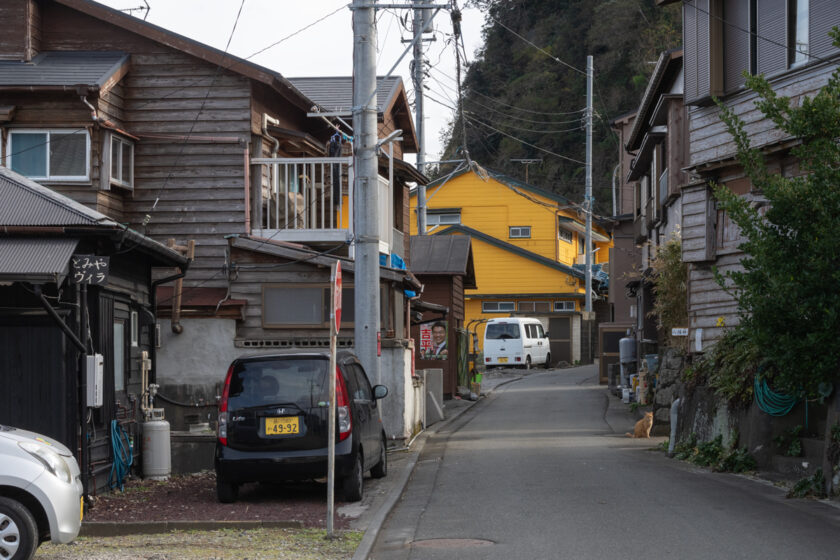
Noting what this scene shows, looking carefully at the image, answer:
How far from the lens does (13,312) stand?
11359 mm

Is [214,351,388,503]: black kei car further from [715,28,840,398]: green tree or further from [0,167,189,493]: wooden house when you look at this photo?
[715,28,840,398]: green tree

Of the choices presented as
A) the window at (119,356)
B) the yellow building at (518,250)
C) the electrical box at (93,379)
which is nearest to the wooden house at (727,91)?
the window at (119,356)

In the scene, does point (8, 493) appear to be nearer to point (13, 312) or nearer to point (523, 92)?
point (13, 312)

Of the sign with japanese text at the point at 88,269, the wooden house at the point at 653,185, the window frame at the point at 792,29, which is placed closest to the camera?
the sign with japanese text at the point at 88,269

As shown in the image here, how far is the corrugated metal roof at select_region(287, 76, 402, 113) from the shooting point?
2183 cm

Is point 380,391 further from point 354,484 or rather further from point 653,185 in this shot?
point 653,185

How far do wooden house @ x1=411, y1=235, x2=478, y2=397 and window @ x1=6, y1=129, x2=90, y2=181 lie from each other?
1280cm

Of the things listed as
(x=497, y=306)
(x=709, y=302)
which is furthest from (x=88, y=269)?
(x=497, y=306)

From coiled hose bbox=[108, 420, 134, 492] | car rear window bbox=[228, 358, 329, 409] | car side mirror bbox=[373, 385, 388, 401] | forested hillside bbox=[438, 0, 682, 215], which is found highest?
forested hillside bbox=[438, 0, 682, 215]

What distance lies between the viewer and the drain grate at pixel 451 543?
29.1 feet

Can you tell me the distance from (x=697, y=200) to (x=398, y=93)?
855cm

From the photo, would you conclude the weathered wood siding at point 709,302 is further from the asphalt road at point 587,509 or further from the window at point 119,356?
the window at point 119,356

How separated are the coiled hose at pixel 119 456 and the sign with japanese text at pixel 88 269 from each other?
244 centimetres

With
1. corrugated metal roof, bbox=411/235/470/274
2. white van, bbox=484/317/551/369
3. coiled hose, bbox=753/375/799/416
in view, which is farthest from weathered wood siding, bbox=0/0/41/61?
white van, bbox=484/317/551/369
